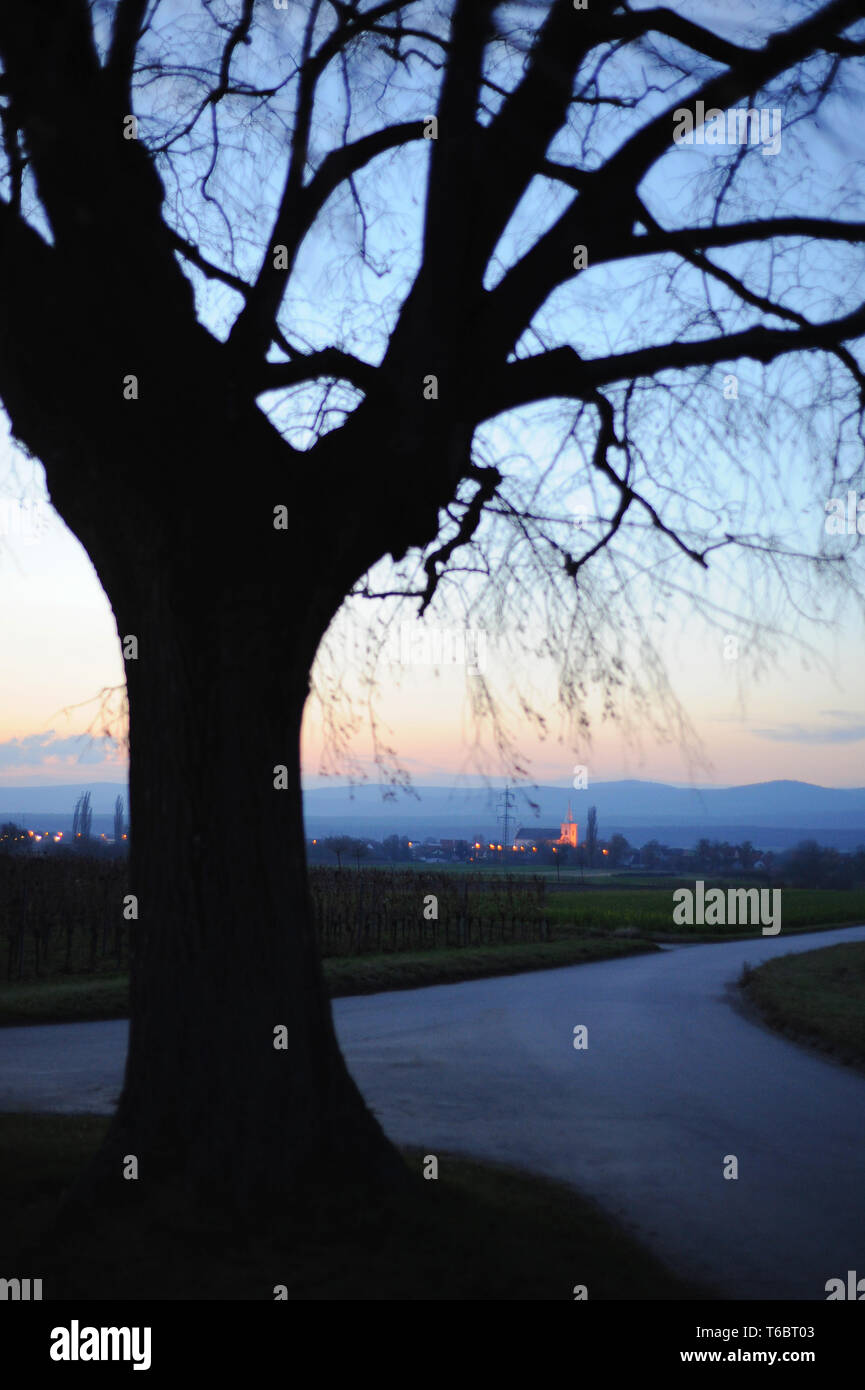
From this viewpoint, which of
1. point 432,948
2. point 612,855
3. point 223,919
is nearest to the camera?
point 223,919

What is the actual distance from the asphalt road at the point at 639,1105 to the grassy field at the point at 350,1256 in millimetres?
629

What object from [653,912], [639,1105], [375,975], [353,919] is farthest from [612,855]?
[639,1105]

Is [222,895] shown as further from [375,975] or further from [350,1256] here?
[375,975]

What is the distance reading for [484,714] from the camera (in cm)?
671

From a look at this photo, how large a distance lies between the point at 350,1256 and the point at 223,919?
1.53m

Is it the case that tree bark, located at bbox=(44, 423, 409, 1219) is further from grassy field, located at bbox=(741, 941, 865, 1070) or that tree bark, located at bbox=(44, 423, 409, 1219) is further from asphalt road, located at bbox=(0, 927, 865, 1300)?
grassy field, located at bbox=(741, 941, 865, 1070)

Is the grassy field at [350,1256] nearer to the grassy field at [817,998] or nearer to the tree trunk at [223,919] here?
the tree trunk at [223,919]

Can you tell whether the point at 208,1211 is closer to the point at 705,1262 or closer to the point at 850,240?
the point at 705,1262

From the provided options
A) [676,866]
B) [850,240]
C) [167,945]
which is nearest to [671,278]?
[850,240]

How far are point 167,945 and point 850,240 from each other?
5095 mm

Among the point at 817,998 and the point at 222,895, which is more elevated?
the point at 222,895

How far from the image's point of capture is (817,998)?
2059cm

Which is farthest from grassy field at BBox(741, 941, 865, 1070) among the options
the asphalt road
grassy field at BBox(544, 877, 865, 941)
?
grassy field at BBox(544, 877, 865, 941)

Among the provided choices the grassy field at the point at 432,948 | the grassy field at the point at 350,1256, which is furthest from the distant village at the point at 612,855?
the grassy field at the point at 350,1256
